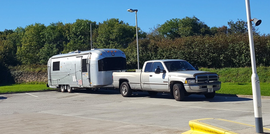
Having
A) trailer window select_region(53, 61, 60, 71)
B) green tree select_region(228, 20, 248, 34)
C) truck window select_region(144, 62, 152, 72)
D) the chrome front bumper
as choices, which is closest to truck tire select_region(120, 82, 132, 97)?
truck window select_region(144, 62, 152, 72)

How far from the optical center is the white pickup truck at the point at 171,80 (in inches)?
585

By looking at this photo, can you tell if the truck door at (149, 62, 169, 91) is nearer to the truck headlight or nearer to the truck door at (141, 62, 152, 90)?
the truck door at (141, 62, 152, 90)

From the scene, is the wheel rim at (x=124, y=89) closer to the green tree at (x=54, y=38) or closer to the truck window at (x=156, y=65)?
the truck window at (x=156, y=65)

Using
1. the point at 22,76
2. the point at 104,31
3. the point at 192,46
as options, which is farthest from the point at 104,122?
the point at 104,31

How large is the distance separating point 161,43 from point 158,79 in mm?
19220

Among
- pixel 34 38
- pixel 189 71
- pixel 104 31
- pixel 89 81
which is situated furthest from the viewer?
pixel 34 38

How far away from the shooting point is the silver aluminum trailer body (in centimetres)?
2069

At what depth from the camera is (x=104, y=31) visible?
6794cm

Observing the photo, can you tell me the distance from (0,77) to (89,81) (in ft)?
109

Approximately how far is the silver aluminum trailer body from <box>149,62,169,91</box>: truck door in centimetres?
471

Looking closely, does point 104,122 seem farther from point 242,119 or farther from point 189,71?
point 189,71

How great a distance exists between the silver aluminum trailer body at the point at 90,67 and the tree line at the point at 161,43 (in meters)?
12.0

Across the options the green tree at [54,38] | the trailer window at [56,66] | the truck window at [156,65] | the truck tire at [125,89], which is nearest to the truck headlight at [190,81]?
the truck window at [156,65]

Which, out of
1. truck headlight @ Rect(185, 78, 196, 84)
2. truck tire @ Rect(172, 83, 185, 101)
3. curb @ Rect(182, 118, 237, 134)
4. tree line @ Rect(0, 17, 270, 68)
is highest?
tree line @ Rect(0, 17, 270, 68)
